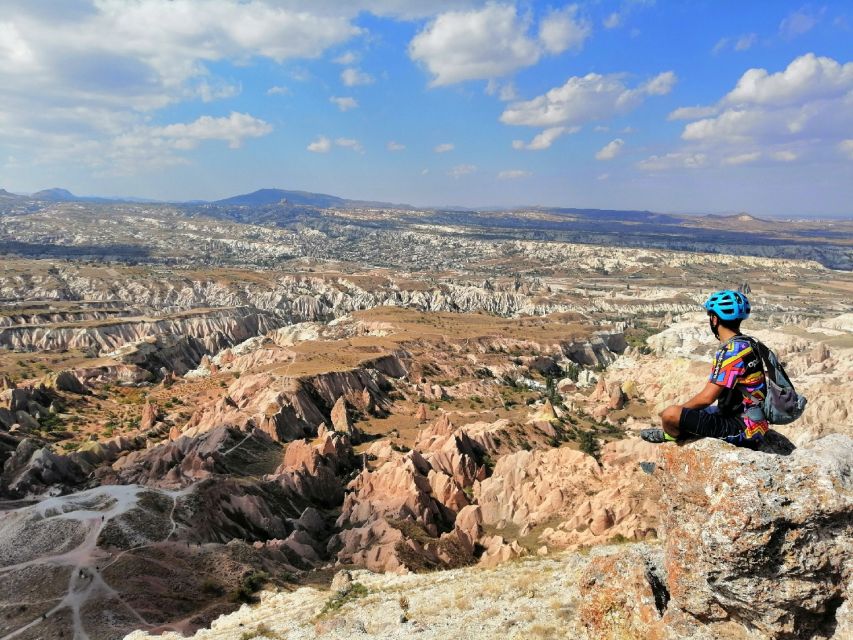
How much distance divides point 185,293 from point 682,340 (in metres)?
122

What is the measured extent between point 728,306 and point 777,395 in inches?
48.3

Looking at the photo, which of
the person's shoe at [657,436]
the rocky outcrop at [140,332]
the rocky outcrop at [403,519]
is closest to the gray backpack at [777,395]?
the person's shoe at [657,436]

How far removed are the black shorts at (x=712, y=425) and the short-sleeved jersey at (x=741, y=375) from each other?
169 mm

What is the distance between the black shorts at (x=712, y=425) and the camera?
704 cm

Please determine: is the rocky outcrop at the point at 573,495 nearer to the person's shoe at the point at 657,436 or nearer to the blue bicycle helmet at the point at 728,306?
the person's shoe at the point at 657,436

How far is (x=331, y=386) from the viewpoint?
65.6 m

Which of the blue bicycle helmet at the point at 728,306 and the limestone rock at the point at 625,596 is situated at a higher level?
the blue bicycle helmet at the point at 728,306

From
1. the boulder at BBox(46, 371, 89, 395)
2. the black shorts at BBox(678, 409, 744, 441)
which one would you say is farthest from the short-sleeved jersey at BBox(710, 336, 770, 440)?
the boulder at BBox(46, 371, 89, 395)

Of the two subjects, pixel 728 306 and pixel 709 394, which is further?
pixel 728 306

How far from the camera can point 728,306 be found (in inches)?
283

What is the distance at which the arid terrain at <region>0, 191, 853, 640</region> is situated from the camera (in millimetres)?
7215

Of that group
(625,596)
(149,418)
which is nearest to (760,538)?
(625,596)

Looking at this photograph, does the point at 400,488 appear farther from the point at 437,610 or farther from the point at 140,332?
the point at 140,332

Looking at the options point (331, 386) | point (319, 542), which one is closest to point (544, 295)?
point (331, 386)
